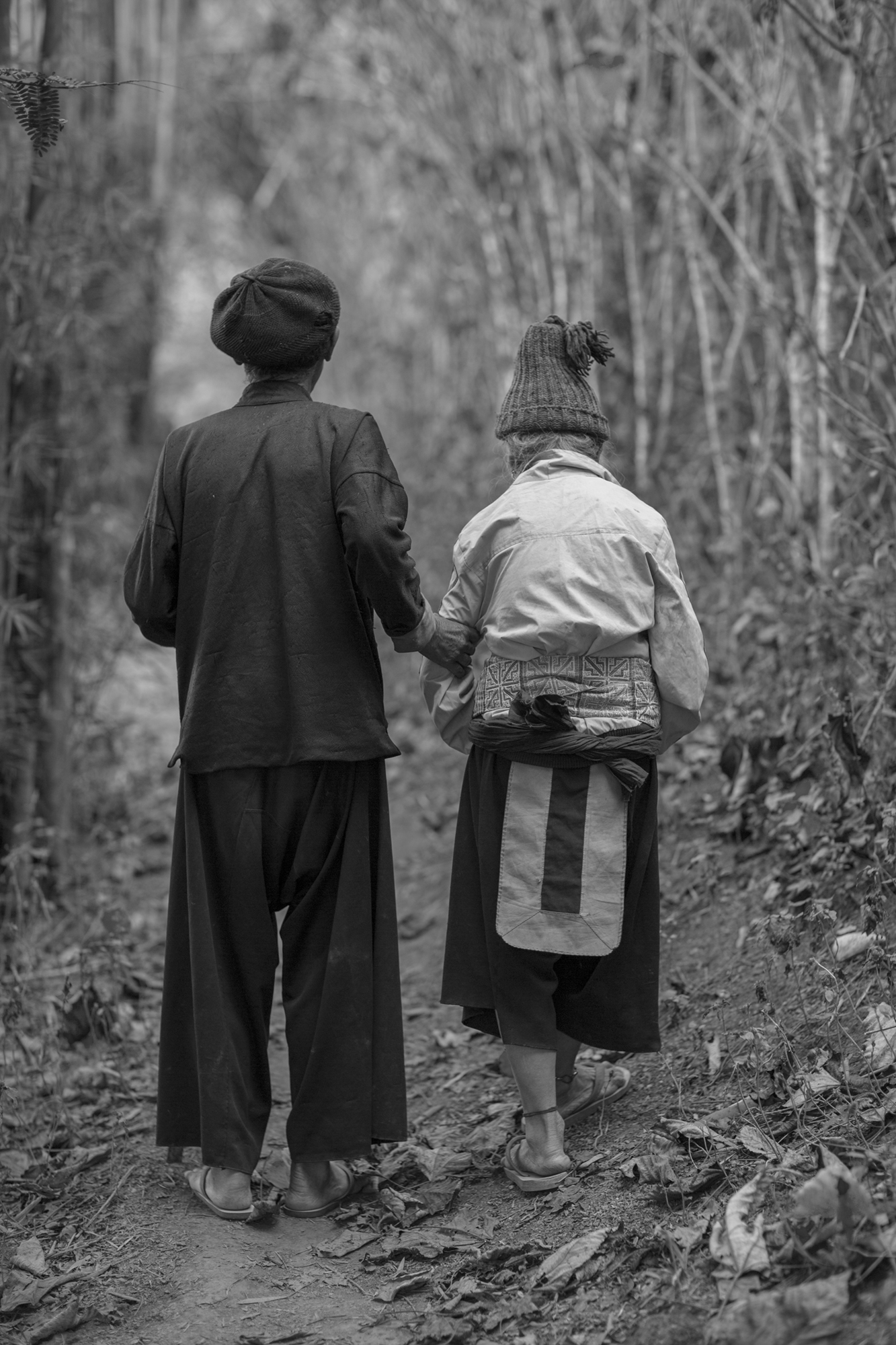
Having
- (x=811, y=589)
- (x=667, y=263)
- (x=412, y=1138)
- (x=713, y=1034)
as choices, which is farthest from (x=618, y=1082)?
(x=667, y=263)

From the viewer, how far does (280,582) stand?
2.95 metres

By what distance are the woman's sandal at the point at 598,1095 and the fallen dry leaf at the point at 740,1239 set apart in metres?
0.77

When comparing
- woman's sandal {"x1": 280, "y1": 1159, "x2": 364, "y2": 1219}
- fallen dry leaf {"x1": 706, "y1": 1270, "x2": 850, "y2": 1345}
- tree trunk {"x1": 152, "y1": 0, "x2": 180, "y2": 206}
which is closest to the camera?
fallen dry leaf {"x1": 706, "y1": 1270, "x2": 850, "y2": 1345}

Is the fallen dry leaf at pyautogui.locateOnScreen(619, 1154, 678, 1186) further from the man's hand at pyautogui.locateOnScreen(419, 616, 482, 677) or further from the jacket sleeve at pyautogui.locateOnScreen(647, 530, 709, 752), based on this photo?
the man's hand at pyautogui.locateOnScreen(419, 616, 482, 677)

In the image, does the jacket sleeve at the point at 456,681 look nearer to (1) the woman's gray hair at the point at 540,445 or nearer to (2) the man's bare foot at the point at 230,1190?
(1) the woman's gray hair at the point at 540,445

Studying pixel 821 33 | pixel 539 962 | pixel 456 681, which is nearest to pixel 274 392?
pixel 456 681

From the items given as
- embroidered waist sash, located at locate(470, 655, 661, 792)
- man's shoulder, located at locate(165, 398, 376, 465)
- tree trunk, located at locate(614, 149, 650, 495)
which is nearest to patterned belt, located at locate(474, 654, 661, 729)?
embroidered waist sash, located at locate(470, 655, 661, 792)

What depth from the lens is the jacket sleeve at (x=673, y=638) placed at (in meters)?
2.97

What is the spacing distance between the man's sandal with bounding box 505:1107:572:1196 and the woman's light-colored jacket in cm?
101

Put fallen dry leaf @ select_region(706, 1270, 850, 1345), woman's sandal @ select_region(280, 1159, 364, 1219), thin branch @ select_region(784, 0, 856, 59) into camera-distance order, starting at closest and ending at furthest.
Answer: fallen dry leaf @ select_region(706, 1270, 850, 1345) → woman's sandal @ select_region(280, 1159, 364, 1219) → thin branch @ select_region(784, 0, 856, 59)

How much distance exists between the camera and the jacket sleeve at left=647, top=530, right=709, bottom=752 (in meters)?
2.97

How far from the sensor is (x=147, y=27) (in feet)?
34.0

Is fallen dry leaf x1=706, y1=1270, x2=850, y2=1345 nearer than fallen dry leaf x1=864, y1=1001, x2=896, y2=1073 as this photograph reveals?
Yes

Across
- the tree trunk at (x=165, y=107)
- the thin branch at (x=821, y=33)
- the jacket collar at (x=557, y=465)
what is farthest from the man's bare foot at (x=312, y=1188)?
the tree trunk at (x=165, y=107)
